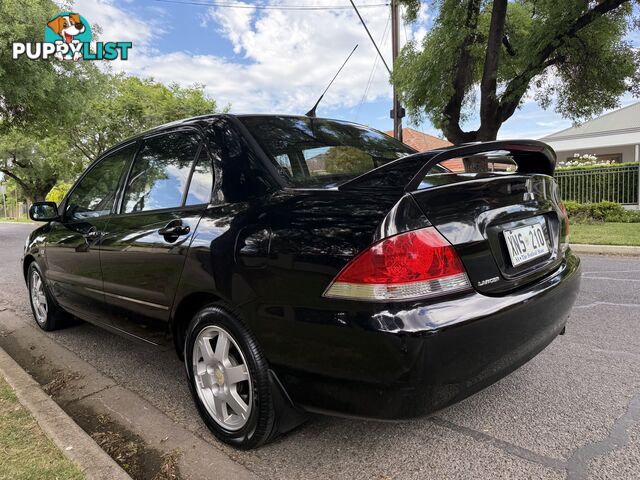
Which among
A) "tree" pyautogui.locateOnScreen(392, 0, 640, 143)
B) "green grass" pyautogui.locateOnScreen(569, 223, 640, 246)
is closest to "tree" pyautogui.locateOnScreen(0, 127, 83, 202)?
"tree" pyautogui.locateOnScreen(392, 0, 640, 143)

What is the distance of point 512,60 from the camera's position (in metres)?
11.3

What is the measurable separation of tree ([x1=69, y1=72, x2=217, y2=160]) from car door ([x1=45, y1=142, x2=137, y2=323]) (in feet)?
68.8

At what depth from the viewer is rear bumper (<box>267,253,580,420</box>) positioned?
164 cm

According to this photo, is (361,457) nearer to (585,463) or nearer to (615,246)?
(585,463)

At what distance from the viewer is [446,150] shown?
1897 millimetres

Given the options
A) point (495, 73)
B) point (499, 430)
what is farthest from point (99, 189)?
point (495, 73)

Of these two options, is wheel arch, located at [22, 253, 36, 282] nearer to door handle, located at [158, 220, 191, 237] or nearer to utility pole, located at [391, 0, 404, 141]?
door handle, located at [158, 220, 191, 237]

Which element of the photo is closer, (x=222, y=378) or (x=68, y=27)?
(x=222, y=378)

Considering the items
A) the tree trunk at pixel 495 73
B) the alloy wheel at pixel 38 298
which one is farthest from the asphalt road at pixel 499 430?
the tree trunk at pixel 495 73

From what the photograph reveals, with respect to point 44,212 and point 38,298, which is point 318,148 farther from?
point 38,298

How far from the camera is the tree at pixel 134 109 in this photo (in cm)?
2438

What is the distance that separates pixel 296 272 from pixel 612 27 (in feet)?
35.8

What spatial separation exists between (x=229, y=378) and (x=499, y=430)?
1.38m

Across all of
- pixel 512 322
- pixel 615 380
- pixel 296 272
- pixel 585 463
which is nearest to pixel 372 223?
pixel 296 272
